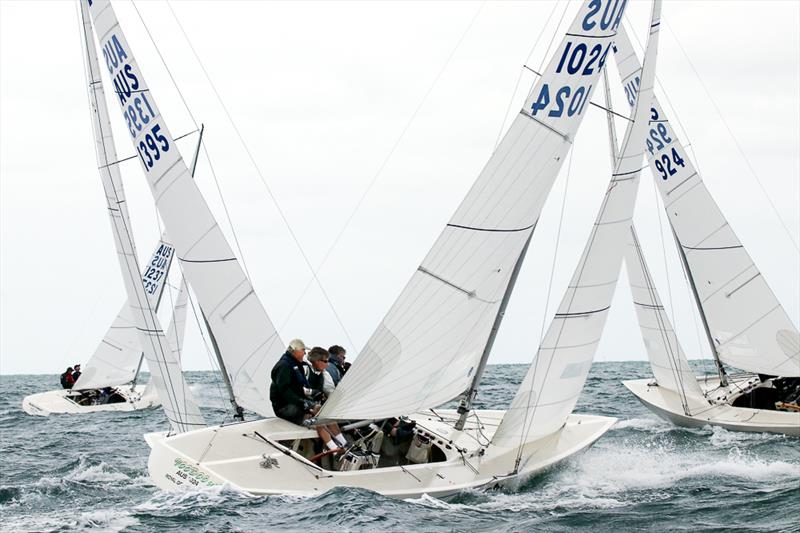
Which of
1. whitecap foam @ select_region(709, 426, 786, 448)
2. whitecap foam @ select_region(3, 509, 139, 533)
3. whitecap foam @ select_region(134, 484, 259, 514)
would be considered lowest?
whitecap foam @ select_region(3, 509, 139, 533)

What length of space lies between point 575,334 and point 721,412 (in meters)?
5.32

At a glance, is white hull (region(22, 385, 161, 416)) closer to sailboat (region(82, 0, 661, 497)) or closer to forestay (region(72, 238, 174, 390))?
forestay (region(72, 238, 174, 390))

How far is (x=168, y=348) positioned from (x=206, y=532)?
4.07 metres

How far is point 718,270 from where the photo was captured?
15031 mm

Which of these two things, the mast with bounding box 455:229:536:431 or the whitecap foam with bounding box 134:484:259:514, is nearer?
the whitecap foam with bounding box 134:484:259:514

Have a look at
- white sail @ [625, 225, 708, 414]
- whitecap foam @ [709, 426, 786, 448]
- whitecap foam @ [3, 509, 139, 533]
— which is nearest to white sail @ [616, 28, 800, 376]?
white sail @ [625, 225, 708, 414]

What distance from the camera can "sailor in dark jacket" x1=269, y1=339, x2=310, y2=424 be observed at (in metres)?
9.36

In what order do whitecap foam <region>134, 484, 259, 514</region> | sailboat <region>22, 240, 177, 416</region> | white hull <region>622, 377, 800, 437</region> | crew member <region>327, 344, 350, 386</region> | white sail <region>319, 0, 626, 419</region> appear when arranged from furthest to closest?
sailboat <region>22, 240, 177, 416</region> → white hull <region>622, 377, 800, 437</region> → crew member <region>327, 344, 350, 386</region> → white sail <region>319, 0, 626, 419</region> → whitecap foam <region>134, 484, 259, 514</region>

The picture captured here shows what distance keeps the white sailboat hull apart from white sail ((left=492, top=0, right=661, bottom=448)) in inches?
11.6

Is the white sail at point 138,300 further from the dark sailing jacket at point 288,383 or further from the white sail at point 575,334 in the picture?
the white sail at point 575,334

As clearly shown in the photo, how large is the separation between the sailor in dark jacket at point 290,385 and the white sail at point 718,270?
7.93m

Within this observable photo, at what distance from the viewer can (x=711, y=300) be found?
1528 cm

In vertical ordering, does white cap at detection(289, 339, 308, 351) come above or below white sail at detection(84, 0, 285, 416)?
below

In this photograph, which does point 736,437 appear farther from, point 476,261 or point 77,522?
point 77,522
